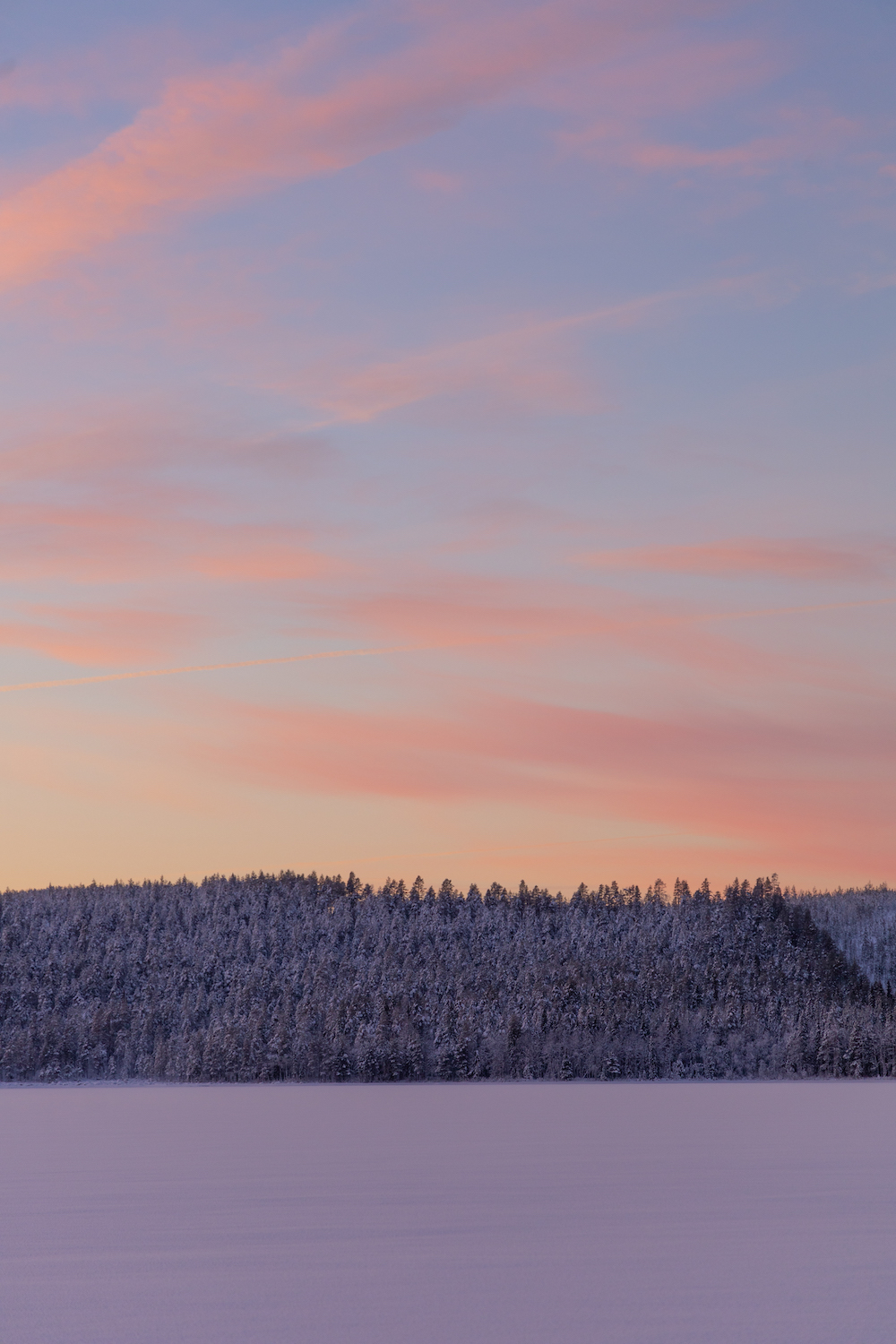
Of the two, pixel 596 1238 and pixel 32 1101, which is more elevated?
pixel 596 1238

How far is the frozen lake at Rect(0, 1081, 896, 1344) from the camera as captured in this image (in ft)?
89.7

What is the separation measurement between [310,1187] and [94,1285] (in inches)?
983

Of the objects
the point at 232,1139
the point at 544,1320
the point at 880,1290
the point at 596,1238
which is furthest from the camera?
the point at 232,1139

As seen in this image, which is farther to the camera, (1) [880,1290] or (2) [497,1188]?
(2) [497,1188]

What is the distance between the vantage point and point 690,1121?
377 ft

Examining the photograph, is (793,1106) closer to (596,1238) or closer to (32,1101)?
(32,1101)

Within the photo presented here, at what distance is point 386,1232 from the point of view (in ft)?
134

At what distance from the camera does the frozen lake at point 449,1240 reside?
27.3 m

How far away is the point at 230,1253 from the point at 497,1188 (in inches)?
832

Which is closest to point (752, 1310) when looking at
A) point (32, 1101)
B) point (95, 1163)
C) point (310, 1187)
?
point (310, 1187)

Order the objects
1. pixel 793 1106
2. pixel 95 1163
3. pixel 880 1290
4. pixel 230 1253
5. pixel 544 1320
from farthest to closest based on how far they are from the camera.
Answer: pixel 793 1106 < pixel 95 1163 < pixel 230 1253 < pixel 880 1290 < pixel 544 1320

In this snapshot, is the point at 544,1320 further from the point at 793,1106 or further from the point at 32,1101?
the point at 32,1101

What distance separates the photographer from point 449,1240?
38.7 metres

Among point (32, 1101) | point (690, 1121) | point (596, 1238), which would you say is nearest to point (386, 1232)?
point (596, 1238)
